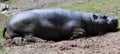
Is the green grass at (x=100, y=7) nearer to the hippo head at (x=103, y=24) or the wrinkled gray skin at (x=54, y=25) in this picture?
the hippo head at (x=103, y=24)

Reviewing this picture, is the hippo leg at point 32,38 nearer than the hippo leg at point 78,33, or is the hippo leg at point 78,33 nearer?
the hippo leg at point 32,38

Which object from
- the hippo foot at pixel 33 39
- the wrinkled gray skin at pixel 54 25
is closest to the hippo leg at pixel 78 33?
the wrinkled gray skin at pixel 54 25

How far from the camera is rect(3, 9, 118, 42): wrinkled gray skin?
853 cm

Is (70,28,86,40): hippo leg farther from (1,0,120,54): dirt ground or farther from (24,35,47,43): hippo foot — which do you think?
(24,35,47,43): hippo foot

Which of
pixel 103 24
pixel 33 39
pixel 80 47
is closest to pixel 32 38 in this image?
pixel 33 39

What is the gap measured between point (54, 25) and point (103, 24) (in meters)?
1.30

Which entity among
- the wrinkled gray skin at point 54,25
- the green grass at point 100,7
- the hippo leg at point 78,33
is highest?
the wrinkled gray skin at point 54,25

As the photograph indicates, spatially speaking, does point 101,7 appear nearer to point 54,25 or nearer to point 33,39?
point 54,25

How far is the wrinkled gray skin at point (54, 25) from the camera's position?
8531 mm

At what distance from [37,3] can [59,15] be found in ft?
25.3

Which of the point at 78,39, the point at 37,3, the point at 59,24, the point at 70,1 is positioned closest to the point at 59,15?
the point at 59,24

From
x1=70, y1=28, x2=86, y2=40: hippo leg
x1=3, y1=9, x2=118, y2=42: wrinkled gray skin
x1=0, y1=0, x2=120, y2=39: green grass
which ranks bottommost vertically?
x1=0, y1=0, x2=120, y2=39: green grass

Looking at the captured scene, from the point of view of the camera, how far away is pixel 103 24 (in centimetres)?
927

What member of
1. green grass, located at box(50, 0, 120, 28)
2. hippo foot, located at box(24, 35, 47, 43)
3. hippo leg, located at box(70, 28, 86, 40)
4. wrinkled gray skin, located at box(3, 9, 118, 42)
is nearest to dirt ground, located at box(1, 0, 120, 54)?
hippo leg, located at box(70, 28, 86, 40)
